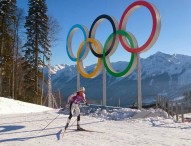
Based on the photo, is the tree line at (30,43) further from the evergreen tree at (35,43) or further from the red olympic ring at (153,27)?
the red olympic ring at (153,27)

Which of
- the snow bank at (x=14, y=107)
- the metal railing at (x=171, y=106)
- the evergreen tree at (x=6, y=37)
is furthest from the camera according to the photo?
the evergreen tree at (x=6, y=37)

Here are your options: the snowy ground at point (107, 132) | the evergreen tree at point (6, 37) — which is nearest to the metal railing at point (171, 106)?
the snowy ground at point (107, 132)

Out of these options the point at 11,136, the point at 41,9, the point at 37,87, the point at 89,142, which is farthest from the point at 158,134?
the point at 41,9

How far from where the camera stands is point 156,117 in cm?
1967

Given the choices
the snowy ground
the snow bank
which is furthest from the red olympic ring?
the snow bank

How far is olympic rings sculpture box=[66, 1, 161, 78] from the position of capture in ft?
68.3

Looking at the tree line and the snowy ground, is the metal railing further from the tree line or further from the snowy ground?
the tree line

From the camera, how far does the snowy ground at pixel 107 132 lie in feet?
43.3

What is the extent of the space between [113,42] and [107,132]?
9788 millimetres

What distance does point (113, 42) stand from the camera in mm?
23953

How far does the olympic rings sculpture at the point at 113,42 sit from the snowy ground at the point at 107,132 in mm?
3930

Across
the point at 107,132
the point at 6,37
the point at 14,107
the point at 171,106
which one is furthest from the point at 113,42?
the point at 6,37

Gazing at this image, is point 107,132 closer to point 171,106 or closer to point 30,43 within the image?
point 171,106

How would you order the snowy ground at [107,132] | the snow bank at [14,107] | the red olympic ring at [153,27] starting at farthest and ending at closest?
the snow bank at [14,107], the red olympic ring at [153,27], the snowy ground at [107,132]
